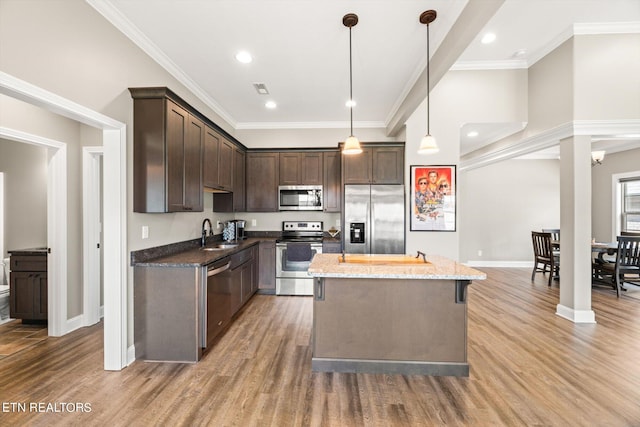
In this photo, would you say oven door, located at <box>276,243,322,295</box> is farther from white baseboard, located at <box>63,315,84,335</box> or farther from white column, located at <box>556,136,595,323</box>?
white column, located at <box>556,136,595,323</box>

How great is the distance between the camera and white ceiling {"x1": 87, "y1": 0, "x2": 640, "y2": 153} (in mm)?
2289

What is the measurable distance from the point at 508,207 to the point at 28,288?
9061 millimetres

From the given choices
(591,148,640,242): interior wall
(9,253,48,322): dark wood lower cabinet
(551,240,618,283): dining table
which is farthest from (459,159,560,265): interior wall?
(9,253,48,322): dark wood lower cabinet

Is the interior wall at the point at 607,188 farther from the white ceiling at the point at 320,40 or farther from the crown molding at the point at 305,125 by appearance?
the crown molding at the point at 305,125

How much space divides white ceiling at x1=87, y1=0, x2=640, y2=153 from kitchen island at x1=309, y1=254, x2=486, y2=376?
2.11 metres

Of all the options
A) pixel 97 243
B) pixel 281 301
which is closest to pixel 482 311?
pixel 281 301

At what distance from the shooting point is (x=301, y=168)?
498 cm

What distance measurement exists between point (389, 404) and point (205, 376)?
4.92 feet

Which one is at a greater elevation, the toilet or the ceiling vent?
the ceiling vent

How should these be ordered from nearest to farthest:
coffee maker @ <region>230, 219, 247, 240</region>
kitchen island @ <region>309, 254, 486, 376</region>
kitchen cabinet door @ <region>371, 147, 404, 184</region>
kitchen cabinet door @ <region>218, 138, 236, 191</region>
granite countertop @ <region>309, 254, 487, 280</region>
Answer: granite countertop @ <region>309, 254, 487, 280</region> < kitchen island @ <region>309, 254, 486, 376</region> < kitchen cabinet door @ <region>218, 138, 236, 191</region> < kitchen cabinet door @ <region>371, 147, 404, 184</region> < coffee maker @ <region>230, 219, 247, 240</region>

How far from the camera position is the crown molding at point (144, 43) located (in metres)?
2.23

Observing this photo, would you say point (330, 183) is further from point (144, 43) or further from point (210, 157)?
point (144, 43)

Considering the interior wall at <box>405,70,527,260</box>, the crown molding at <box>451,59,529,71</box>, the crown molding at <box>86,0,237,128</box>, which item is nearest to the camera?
the crown molding at <box>86,0,237,128</box>

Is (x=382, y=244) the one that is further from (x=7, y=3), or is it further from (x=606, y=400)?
(x=7, y=3)
